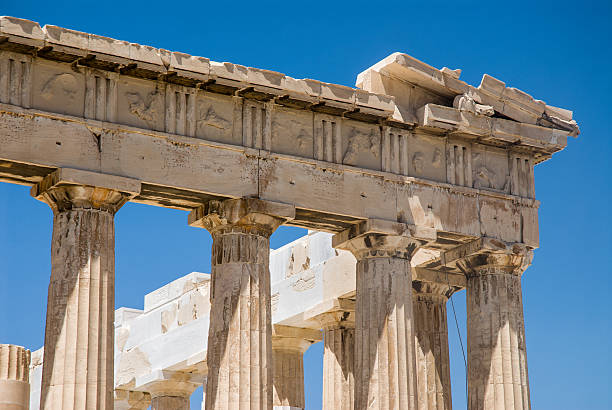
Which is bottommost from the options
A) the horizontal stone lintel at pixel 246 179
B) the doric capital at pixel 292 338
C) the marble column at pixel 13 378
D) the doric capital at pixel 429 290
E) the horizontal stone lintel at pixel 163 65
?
the marble column at pixel 13 378

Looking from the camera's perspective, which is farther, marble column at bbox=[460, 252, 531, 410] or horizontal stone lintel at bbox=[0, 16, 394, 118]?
marble column at bbox=[460, 252, 531, 410]

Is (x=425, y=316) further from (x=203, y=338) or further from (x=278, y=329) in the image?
(x=203, y=338)

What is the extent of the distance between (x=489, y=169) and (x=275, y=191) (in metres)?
7.06

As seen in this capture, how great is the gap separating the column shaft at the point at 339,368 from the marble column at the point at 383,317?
6.69 metres

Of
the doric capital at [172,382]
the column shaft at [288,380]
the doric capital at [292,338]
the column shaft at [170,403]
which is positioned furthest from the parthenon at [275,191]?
the column shaft at [170,403]

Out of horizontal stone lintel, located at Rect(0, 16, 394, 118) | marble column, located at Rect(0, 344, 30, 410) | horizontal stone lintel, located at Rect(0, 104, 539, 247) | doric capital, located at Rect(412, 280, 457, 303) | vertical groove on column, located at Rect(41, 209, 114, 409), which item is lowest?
marble column, located at Rect(0, 344, 30, 410)

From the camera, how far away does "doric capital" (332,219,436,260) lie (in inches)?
1320

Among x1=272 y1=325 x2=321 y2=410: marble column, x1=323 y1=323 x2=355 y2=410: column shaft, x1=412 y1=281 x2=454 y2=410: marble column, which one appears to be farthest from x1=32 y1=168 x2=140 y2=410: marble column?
x1=272 y1=325 x2=321 y2=410: marble column

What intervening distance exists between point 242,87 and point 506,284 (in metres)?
9.67

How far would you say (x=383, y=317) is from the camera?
33250 millimetres

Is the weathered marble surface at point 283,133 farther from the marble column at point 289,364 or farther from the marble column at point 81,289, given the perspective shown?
the marble column at point 289,364

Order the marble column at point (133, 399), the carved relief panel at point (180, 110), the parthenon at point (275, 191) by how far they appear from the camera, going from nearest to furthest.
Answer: the parthenon at point (275, 191), the carved relief panel at point (180, 110), the marble column at point (133, 399)

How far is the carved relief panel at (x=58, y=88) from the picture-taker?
2945cm

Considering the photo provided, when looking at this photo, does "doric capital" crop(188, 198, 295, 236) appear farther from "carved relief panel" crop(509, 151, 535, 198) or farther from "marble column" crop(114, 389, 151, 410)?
"marble column" crop(114, 389, 151, 410)
